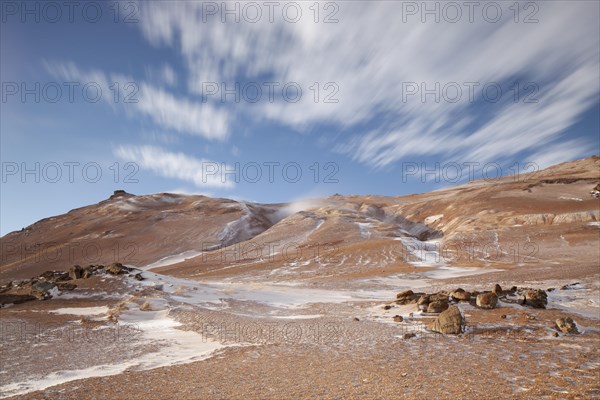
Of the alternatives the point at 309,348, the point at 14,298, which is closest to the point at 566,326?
the point at 309,348

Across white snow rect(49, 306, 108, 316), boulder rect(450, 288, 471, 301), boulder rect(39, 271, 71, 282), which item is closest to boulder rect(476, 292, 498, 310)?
boulder rect(450, 288, 471, 301)

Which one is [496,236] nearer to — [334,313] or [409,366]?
[334,313]

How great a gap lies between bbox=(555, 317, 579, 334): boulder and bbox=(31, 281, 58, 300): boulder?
29.6 metres

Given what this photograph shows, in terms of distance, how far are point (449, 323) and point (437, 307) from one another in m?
3.96

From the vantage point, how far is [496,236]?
5953cm

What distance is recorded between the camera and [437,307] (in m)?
17.7

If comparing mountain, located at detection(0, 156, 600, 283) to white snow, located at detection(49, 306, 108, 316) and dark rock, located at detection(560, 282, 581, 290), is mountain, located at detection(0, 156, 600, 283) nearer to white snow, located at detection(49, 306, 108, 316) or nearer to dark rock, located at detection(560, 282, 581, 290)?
dark rock, located at detection(560, 282, 581, 290)

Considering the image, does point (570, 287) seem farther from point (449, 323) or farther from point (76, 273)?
point (76, 273)

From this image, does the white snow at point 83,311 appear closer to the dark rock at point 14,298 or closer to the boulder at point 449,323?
the dark rock at point 14,298

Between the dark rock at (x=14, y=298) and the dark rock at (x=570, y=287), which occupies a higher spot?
the dark rock at (x=14, y=298)

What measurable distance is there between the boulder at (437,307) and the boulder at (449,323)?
10.8 feet

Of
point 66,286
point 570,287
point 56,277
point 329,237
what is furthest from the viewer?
point 329,237

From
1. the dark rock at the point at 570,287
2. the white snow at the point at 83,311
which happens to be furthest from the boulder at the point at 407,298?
the white snow at the point at 83,311

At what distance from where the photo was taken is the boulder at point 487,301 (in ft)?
56.9
